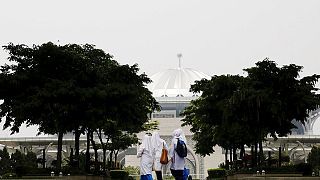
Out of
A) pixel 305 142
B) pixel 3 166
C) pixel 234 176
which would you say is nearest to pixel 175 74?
pixel 305 142

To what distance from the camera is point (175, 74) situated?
525ft

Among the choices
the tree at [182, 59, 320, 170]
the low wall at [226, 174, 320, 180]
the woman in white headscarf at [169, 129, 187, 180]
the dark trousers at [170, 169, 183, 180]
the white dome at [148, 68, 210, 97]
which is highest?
the white dome at [148, 68, 210, 97]

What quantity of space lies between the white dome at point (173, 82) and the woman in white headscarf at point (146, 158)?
12759cm

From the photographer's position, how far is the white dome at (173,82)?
498 feet

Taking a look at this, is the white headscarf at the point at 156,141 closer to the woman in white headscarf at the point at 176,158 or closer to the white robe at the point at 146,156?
the white robe at the point at 146,156

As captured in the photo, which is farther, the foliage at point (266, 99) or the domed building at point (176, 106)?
the domed building at point (176, 106)

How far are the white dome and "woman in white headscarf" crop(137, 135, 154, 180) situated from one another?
127591 mm

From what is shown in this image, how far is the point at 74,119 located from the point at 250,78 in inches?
422

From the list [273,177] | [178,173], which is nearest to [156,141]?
[178,173]

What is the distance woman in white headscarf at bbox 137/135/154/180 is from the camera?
19703 millimetres

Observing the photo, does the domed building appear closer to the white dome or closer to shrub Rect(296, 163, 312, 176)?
the white dome

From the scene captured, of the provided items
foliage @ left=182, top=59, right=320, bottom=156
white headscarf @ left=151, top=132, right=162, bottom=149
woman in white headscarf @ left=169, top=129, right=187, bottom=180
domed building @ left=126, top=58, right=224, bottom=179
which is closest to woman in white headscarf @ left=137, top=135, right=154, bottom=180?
white headscarf @ left=151, top=132, right=162, bottom=149

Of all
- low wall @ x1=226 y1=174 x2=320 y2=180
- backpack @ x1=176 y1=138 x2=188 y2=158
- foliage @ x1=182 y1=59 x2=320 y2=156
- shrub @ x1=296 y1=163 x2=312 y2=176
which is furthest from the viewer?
foliage @ x1=182 y1=59 x2=320 y2=156

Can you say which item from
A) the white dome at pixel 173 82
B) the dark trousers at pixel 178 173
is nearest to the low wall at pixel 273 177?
the dark trousers at pixel 178 173
